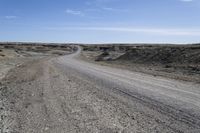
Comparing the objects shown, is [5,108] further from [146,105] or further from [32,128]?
[146,105]

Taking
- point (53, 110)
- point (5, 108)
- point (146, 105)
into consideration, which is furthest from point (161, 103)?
point (5, 108)

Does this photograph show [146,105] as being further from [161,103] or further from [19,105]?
[19,105]

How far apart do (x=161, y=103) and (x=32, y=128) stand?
478 cm

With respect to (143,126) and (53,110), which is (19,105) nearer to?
(53,110)

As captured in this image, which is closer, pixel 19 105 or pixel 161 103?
pixel 161 103

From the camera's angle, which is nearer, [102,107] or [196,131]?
[196,131]

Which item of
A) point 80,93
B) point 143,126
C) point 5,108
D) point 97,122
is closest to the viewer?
point 143,126

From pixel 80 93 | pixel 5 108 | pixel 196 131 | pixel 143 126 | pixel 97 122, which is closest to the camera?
pixel 196 131

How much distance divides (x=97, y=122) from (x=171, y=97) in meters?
4.45

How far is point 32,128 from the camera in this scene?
8.75 m

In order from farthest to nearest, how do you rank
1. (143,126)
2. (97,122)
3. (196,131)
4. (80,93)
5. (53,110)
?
1. (80,93)
2. (53,110)
3. (97,122)
4. (143,126)
5. (196,131)

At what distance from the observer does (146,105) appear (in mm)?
11086

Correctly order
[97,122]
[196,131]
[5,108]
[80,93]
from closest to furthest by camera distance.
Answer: [196,131] → [97,122] → [5,108] → [80,93]

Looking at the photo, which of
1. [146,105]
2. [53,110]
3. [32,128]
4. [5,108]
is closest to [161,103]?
[146,105]
